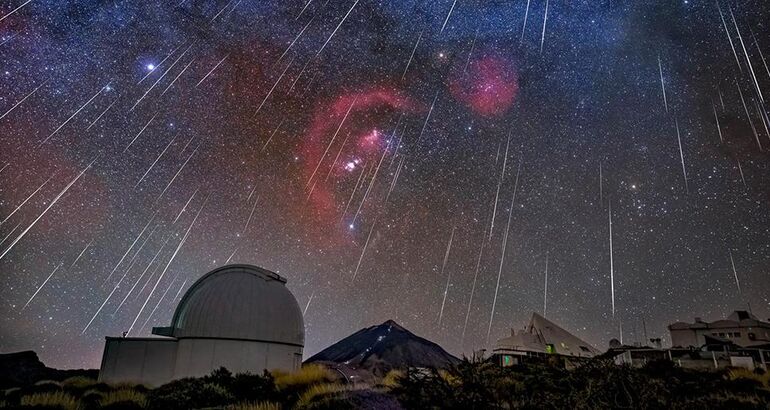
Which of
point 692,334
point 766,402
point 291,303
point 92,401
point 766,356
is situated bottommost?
point 92,401

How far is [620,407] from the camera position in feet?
25.8

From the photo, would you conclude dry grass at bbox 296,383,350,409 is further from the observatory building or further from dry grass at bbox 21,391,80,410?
the observatory building

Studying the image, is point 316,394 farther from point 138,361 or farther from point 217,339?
point 138,361

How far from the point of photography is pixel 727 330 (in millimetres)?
48219

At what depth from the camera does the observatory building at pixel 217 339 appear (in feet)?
71.1

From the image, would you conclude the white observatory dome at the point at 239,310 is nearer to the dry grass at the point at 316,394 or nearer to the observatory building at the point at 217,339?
the observatory building at the point at 217,339

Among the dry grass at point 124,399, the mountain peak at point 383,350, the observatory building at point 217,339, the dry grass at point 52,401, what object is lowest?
the dry grass at point 52,401

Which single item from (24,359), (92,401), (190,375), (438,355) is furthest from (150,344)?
(438,355)

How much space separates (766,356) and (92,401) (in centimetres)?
4033

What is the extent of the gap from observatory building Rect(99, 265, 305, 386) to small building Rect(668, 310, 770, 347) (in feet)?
153

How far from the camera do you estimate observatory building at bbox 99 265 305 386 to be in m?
21.7

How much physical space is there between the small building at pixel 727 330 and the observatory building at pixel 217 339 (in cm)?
4670

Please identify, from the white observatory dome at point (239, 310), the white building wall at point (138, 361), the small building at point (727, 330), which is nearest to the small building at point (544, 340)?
the small building at point (727, 330)

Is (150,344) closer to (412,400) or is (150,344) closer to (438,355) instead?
(412,400)
